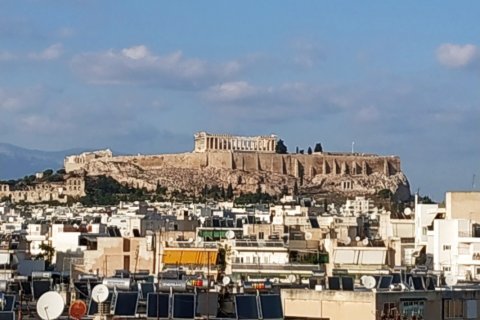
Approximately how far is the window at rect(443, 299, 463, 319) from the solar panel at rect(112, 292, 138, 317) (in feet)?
12.9

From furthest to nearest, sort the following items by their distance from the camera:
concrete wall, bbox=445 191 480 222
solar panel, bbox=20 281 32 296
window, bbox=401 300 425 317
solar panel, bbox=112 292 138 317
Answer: concrete wall, bbox=445 191 480 222 < solar panel, bbox=20 281 32 296 < window, bbox=401 300 425 317 < solar panel, bbox=112 292 138 317

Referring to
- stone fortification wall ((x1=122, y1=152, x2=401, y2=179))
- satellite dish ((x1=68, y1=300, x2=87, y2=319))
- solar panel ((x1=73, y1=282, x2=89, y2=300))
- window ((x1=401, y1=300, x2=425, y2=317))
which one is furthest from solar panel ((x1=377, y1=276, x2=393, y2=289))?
stone fortification wall ((x1=122, y1=152, x2=401, y2=179))

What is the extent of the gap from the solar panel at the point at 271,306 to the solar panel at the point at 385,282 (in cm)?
391

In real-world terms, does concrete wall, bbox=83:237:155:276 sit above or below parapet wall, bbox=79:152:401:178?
below

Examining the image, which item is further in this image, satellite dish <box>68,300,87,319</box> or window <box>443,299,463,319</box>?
window <box>443,299,463,319</box>

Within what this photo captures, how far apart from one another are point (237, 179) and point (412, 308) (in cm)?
16521

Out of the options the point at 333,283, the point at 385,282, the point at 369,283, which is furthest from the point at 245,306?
the point at 385,282

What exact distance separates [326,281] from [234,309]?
448cm

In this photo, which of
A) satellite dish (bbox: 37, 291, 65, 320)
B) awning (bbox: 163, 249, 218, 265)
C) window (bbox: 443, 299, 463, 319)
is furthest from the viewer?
awning (bbox: 163, 249, 218, 265)

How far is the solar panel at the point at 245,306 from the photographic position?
17.9 meters

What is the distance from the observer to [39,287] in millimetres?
22812

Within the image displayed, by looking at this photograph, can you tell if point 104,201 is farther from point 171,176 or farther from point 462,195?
point 462,195

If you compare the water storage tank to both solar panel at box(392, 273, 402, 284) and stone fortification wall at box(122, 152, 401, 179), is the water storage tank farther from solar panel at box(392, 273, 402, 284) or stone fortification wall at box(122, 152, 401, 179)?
stone fortification wall at box(122, 152, 401, 179)

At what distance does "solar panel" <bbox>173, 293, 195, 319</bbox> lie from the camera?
715 inches
